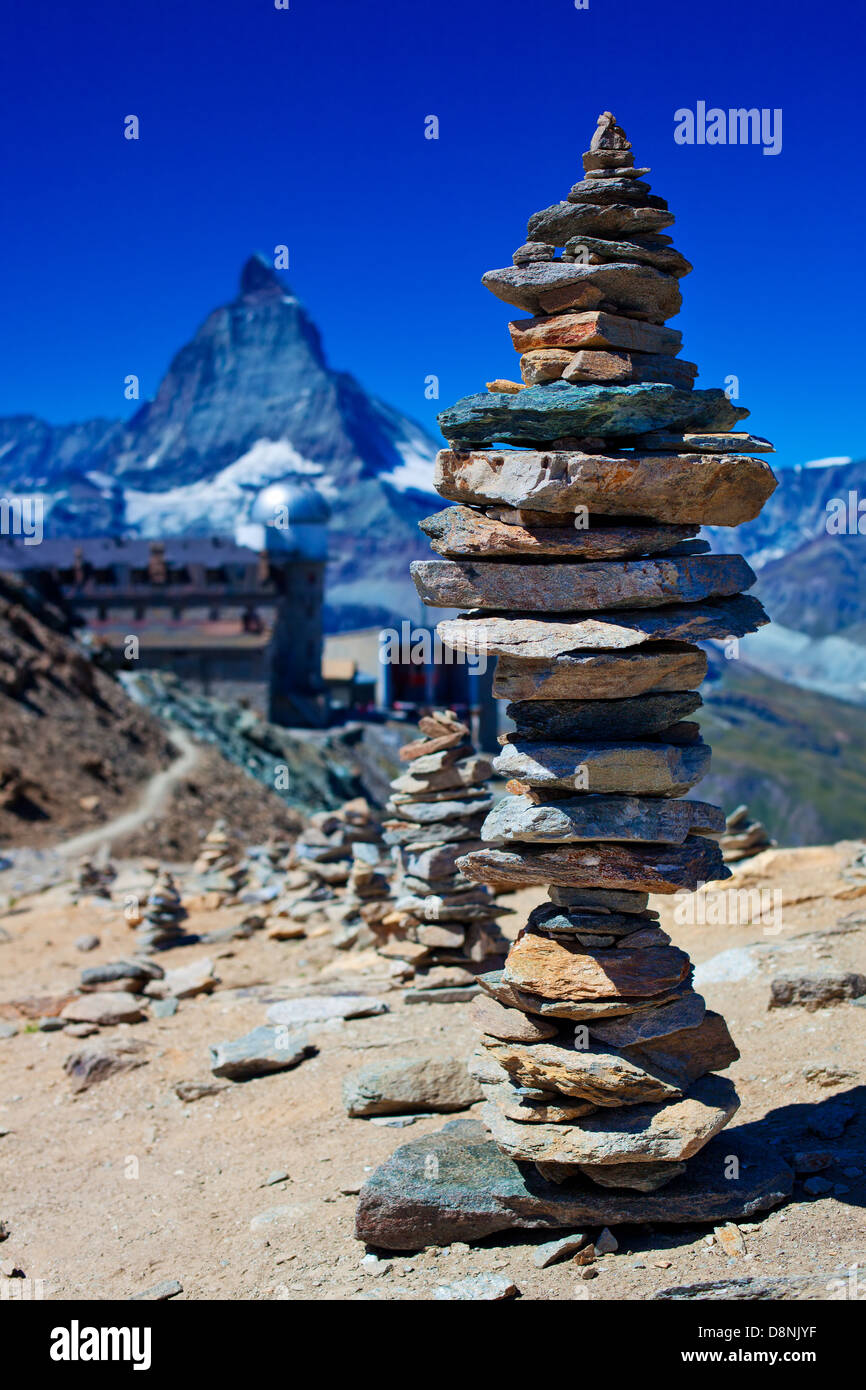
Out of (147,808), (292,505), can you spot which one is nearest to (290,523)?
(292,505)

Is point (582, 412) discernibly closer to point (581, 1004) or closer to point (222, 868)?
point (581, 1004)

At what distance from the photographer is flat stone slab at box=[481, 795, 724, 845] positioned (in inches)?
331

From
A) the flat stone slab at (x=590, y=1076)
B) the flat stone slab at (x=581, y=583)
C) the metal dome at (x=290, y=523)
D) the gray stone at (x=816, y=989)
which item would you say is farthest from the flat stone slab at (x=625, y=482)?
the metal dome at (x=290, y=523)

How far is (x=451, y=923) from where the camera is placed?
15.2m

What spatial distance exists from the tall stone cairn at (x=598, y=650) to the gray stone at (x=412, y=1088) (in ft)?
8.15

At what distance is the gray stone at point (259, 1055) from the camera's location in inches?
512

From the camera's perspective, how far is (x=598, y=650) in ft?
27.4

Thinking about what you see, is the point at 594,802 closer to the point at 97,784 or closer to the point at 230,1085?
the point at 230,1085

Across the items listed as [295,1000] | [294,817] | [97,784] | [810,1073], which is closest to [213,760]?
[294,817]

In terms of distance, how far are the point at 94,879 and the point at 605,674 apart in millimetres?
21434
